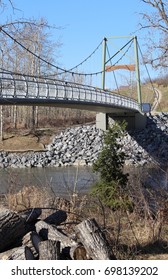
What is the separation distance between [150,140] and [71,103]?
12.8 meters

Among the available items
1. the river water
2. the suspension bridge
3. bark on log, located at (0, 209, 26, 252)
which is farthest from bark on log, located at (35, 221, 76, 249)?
the suspension bridge

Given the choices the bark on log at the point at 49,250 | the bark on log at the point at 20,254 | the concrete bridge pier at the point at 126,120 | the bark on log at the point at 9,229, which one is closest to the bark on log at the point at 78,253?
the bark on log at the point at 49,250

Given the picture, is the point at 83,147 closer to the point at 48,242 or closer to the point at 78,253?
the point at 78,253

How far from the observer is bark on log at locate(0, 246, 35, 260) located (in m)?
5.18

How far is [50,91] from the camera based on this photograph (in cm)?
2067

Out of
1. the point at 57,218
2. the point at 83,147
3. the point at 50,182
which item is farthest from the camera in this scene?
the point at 83,147

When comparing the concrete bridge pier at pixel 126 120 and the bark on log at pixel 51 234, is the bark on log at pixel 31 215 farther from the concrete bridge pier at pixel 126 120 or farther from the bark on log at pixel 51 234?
the concrete bridge pier at pixel 126 120

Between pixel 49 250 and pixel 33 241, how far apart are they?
0.52 m

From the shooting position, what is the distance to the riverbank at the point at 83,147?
3012 centimetres

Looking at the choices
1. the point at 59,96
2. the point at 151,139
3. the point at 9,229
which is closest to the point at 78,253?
the point at 9,229

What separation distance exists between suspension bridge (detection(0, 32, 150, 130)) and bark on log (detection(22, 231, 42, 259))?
5.25 metres

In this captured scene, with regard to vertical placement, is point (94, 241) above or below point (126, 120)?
below

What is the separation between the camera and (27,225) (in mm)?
6375

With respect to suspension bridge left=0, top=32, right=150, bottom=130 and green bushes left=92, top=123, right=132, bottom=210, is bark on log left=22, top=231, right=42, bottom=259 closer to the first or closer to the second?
green bushes left=92, top=123, right=132, bottom=210
